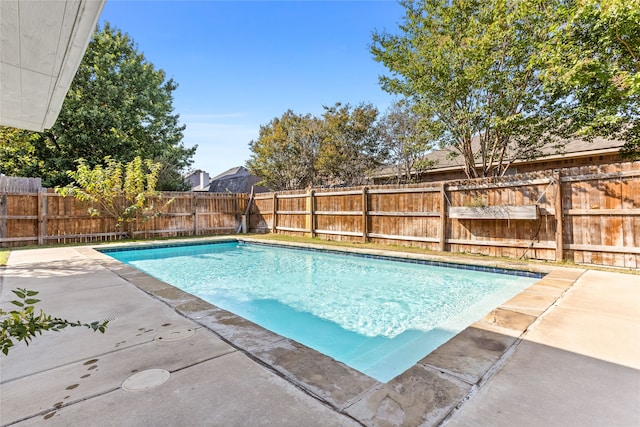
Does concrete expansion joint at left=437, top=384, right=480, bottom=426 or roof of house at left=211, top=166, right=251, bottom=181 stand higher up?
roof of house at left=211, top=166, right=251, bottom=181

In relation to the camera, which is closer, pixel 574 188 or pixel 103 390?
pixel 103 390

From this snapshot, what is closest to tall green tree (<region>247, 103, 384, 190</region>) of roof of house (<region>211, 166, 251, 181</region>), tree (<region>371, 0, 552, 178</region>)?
roof of house (<region>211, 166, 251, 181</region>)

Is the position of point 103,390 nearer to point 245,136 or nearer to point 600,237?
point 600,237

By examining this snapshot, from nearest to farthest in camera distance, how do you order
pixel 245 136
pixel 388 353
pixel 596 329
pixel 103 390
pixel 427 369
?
pixel 103 390, pixel 427 369, pixel 596 329, pixel 388 353, pixel 245 136

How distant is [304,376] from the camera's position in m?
1.86

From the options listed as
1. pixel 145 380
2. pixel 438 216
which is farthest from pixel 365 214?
pixel 145 380

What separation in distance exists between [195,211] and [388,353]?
1086cm

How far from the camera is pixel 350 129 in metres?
17.6

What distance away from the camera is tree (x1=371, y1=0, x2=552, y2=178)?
6980 millimetres

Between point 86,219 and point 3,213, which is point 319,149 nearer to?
point 86,219

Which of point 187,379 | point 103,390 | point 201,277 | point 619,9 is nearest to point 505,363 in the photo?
point 187,379

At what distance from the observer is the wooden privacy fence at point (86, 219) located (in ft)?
29.0

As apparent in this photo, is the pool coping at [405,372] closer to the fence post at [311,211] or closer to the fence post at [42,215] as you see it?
the fence post at [311,211]

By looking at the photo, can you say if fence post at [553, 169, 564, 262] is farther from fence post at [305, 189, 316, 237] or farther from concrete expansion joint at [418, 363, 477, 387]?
fence post at [305, 189, 316, 237]
